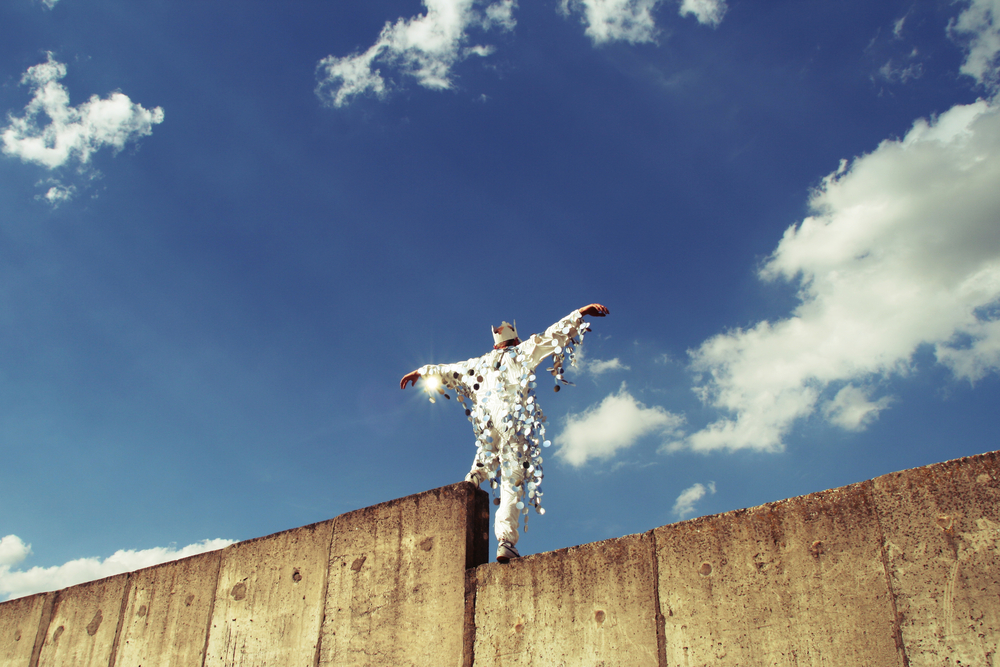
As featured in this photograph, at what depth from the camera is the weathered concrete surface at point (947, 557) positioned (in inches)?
115

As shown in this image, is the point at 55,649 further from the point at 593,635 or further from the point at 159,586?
the point at 593,635

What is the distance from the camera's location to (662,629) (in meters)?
3.53

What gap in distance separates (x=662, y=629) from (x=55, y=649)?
5.46m

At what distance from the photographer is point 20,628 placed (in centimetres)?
641


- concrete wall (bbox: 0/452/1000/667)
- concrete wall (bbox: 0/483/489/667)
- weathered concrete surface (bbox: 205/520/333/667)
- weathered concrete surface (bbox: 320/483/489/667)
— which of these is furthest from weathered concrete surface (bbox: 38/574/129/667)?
weathered concrete surface (bbox: 320/483/489/667)

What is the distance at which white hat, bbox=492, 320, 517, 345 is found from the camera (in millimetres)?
5195

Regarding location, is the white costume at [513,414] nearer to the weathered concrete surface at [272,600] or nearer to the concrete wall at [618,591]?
the concrete wall at [618,591]

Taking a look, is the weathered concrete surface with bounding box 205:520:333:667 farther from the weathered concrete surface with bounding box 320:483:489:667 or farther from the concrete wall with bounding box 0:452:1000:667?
the weathered concrete surface with bounding box 320:483:489:667

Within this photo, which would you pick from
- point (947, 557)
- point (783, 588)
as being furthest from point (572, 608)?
point (947, 557)

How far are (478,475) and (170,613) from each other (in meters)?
2.79

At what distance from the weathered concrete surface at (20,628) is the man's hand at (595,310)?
5494mm

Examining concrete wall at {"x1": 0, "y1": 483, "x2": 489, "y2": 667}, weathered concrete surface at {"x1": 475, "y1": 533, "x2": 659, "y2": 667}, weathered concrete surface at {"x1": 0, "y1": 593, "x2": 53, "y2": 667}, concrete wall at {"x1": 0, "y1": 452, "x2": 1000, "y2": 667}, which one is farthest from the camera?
weathered concrete surface at {"x1": 0, "y1": 593, "x2": 53, "y2": 667}

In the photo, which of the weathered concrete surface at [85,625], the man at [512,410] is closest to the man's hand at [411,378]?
the man at [512,410]

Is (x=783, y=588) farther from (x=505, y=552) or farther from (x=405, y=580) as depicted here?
(x=405, y=580)
